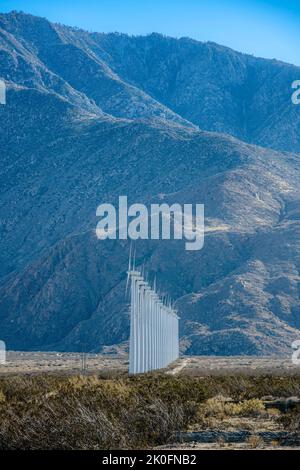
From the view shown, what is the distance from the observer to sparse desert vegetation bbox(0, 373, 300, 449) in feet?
93.0

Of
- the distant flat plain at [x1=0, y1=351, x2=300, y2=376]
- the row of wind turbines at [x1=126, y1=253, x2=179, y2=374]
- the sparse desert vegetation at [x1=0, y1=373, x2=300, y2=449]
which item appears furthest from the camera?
the distant flat plain at [x1=0, y1=351, x2=300, y2=376]

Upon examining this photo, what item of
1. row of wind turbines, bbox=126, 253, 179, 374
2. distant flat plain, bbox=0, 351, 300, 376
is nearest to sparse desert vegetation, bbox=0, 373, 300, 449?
row of wind turbines, bbox=126, 253, 179, 374

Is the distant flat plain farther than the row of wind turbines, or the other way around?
the distant flat plain

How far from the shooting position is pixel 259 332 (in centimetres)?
14988

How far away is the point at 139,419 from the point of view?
30.7 m

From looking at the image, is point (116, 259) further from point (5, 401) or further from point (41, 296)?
point (5, 401)

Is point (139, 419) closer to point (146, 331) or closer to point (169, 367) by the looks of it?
point (146, 331)

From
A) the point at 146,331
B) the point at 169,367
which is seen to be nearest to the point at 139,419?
the point at 146,331

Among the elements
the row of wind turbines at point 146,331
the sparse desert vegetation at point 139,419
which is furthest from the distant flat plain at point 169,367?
the sparse desert vegetation at point 139,419

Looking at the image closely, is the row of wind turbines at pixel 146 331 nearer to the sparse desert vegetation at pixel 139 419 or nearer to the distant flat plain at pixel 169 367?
the distant flat plain at pixel 169 367

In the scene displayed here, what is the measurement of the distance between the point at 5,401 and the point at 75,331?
421 ft

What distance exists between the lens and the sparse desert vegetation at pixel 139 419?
28.3 metres

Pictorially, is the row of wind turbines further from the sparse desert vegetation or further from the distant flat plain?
the sparse desert vegetation
